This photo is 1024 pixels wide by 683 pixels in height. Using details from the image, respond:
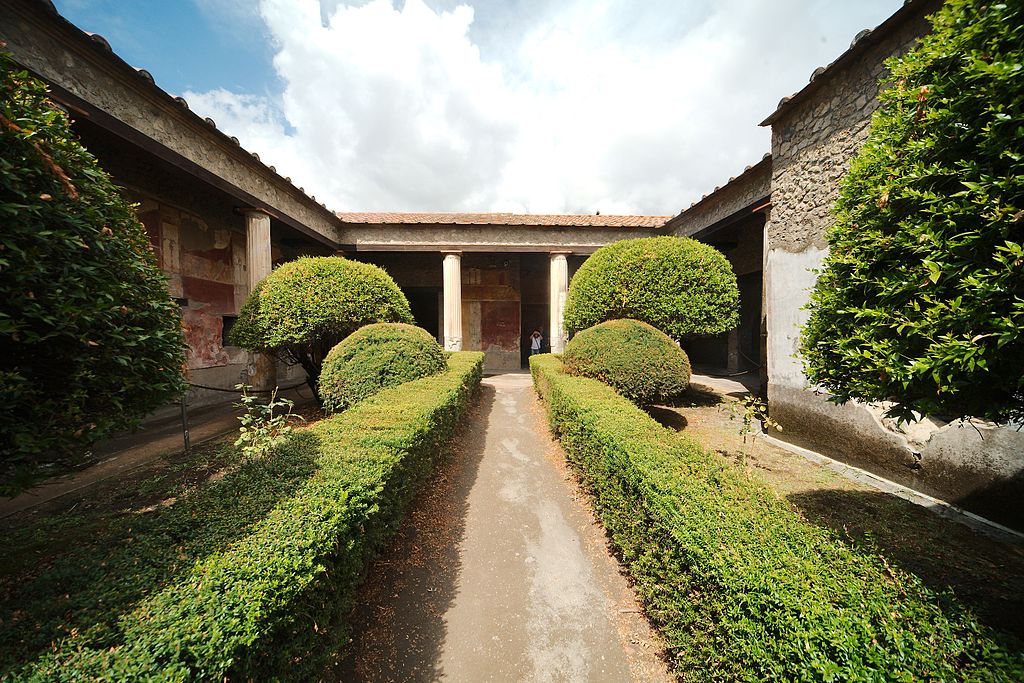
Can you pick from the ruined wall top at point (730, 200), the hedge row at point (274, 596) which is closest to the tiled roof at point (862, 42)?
the ruined wall top at point (730, 200)

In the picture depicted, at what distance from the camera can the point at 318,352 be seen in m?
7.56

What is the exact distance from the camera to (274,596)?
158 centimetres

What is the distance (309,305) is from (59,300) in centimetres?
477

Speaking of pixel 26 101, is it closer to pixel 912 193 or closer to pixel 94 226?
pixel 94 226

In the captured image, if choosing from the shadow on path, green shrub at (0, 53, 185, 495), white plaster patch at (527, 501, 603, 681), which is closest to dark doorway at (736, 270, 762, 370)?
white plaster patch at (527, 501, 603, 681)

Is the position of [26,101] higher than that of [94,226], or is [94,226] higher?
[26,101]

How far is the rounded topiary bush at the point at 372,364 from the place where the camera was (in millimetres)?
5730

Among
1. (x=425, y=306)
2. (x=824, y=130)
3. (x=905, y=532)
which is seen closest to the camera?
(x=905, y=532)

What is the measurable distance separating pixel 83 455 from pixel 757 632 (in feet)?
13.5

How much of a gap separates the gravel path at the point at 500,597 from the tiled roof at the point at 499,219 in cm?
1075

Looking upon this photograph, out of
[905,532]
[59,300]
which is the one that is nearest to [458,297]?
[59,300]

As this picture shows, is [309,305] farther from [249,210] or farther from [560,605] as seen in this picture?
[560,605]

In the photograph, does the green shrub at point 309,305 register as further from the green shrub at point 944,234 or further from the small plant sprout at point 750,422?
the green shrub at point 944,234

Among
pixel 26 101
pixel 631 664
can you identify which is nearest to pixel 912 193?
pixel 631 664
